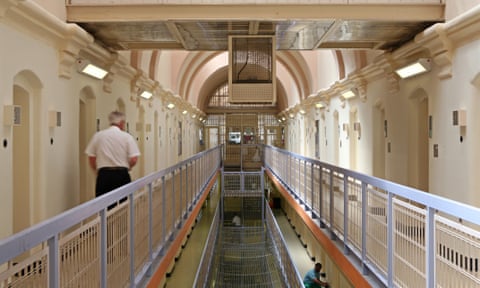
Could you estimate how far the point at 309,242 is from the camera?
51.5 ft

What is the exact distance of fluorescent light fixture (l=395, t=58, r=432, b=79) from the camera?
6160 millimetres

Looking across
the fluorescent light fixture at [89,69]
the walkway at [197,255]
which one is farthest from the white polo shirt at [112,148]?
the walkway at [197,255]

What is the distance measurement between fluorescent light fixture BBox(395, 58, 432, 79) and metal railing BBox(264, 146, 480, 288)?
2.15m

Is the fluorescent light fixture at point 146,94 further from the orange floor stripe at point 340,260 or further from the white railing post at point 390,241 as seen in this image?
the white railing post at point 390,241

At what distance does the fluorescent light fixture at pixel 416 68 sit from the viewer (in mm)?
6160

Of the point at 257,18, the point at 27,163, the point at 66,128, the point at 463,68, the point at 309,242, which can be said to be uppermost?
the point at 257,18

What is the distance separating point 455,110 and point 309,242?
430 inches

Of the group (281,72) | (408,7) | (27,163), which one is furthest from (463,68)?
(281,72)

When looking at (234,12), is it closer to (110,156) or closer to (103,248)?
(110,156)

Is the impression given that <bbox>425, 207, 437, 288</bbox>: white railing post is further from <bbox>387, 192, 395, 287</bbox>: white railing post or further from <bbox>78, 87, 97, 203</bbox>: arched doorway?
<bbox>78, 87, 97, 203</bbox>: arched doorway

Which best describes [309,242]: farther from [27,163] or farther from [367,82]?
[27,163]

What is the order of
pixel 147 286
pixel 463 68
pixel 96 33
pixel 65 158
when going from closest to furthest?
pixel 147 286 → pixel 463 68 → pixel 65 158 → pixel 96 33

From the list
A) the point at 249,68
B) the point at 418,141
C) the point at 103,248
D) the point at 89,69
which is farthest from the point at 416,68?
the point at 103,248

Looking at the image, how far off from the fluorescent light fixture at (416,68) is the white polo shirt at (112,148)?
4169mm
